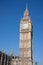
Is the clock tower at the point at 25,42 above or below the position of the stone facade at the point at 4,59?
above

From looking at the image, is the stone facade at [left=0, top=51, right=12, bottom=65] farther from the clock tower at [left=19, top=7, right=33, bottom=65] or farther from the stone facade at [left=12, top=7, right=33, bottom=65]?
the clock tower at [left=19, top=7, right=33, bottom=65]

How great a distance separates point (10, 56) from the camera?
229 ft

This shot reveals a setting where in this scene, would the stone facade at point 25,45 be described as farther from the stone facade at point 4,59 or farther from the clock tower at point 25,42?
the stone facade at point 4,59

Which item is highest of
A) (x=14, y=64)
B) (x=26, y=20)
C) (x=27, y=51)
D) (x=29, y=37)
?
(x=26, y=20)

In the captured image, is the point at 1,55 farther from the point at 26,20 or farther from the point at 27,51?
the point at 26,20

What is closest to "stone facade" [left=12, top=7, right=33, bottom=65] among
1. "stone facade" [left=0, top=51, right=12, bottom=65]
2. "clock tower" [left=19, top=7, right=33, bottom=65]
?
"clock tower" [left=19, top=7, right=33, bottom=65]

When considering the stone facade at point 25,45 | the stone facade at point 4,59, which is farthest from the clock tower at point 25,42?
the stone facade at point 4,59

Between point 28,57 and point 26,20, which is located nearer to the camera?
point 28,57

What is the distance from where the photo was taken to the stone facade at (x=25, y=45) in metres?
71.7

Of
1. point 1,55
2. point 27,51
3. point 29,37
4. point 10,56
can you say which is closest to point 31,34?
point 29,37

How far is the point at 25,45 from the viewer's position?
243 feet

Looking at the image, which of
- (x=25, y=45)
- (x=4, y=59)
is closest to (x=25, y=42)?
(x=25, y=45)

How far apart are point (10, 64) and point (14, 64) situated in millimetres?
3587

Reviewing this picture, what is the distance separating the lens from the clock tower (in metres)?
71.7
